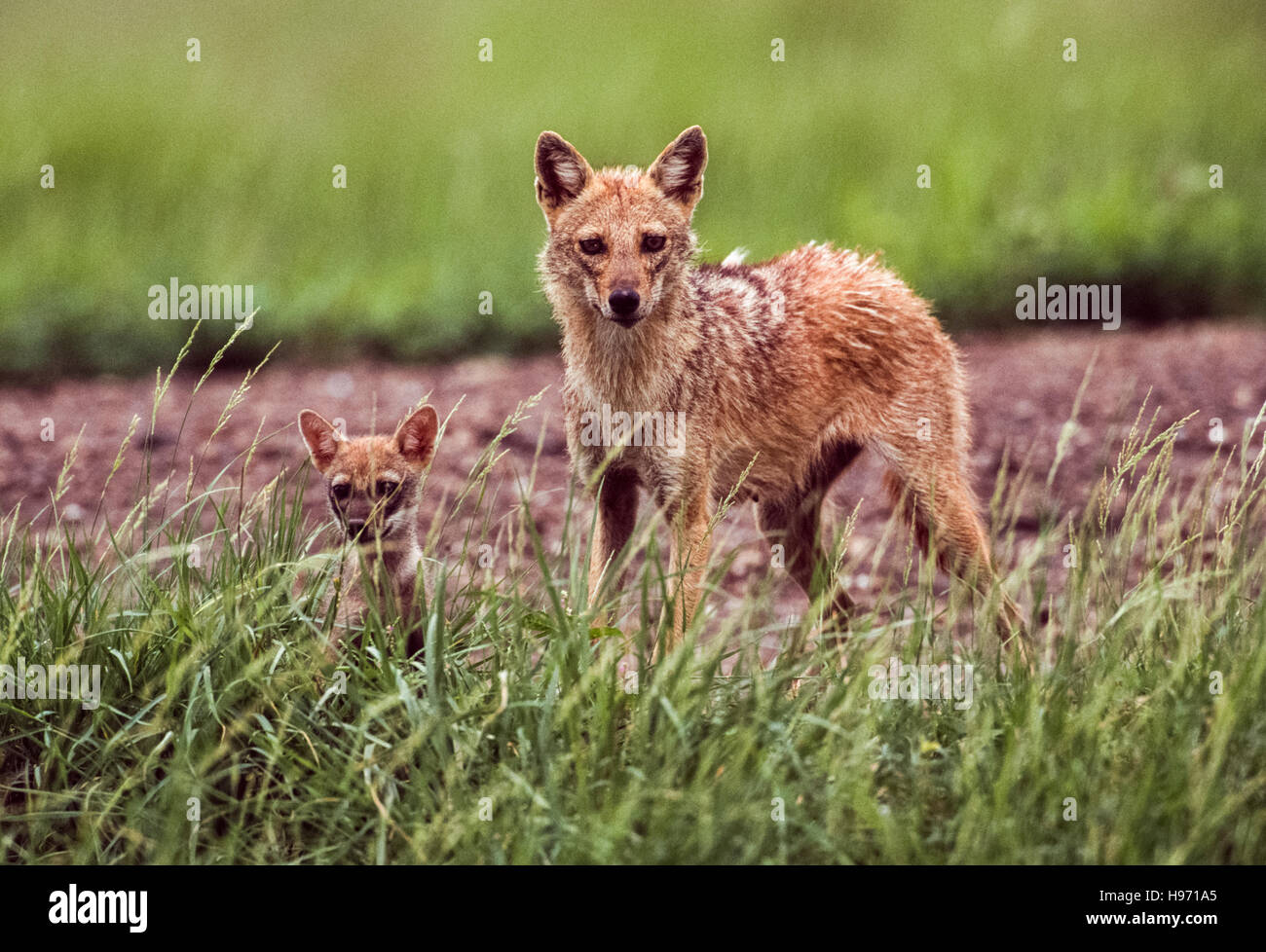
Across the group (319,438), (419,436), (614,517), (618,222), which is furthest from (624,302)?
(319,438)

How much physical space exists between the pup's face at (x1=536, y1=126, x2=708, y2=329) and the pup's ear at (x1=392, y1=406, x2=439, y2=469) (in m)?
0.72

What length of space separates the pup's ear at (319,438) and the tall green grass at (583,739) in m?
0.23

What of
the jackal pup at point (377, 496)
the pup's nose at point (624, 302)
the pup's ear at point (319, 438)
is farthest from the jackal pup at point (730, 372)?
the pup's ear at point (319, 438)

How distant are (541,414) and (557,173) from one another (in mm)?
3323

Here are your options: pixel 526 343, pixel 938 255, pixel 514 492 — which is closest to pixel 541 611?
pixel 514 492

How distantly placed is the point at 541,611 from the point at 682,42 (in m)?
7.30

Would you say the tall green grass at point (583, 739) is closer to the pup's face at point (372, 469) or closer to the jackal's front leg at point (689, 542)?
the pup's face at point (372, 469)

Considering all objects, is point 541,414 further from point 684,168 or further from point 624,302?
point 624,302

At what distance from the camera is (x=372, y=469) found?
4445mm

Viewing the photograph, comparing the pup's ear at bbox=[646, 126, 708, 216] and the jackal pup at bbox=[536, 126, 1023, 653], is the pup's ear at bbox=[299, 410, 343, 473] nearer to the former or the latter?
the jackal pup at bbox=[536, 126, 1023, 653]

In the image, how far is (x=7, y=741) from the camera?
3979 millimetres

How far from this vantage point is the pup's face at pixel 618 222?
4844 mm

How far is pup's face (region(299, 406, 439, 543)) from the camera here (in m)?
4.49

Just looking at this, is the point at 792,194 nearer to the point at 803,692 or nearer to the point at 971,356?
the point at 971,356
